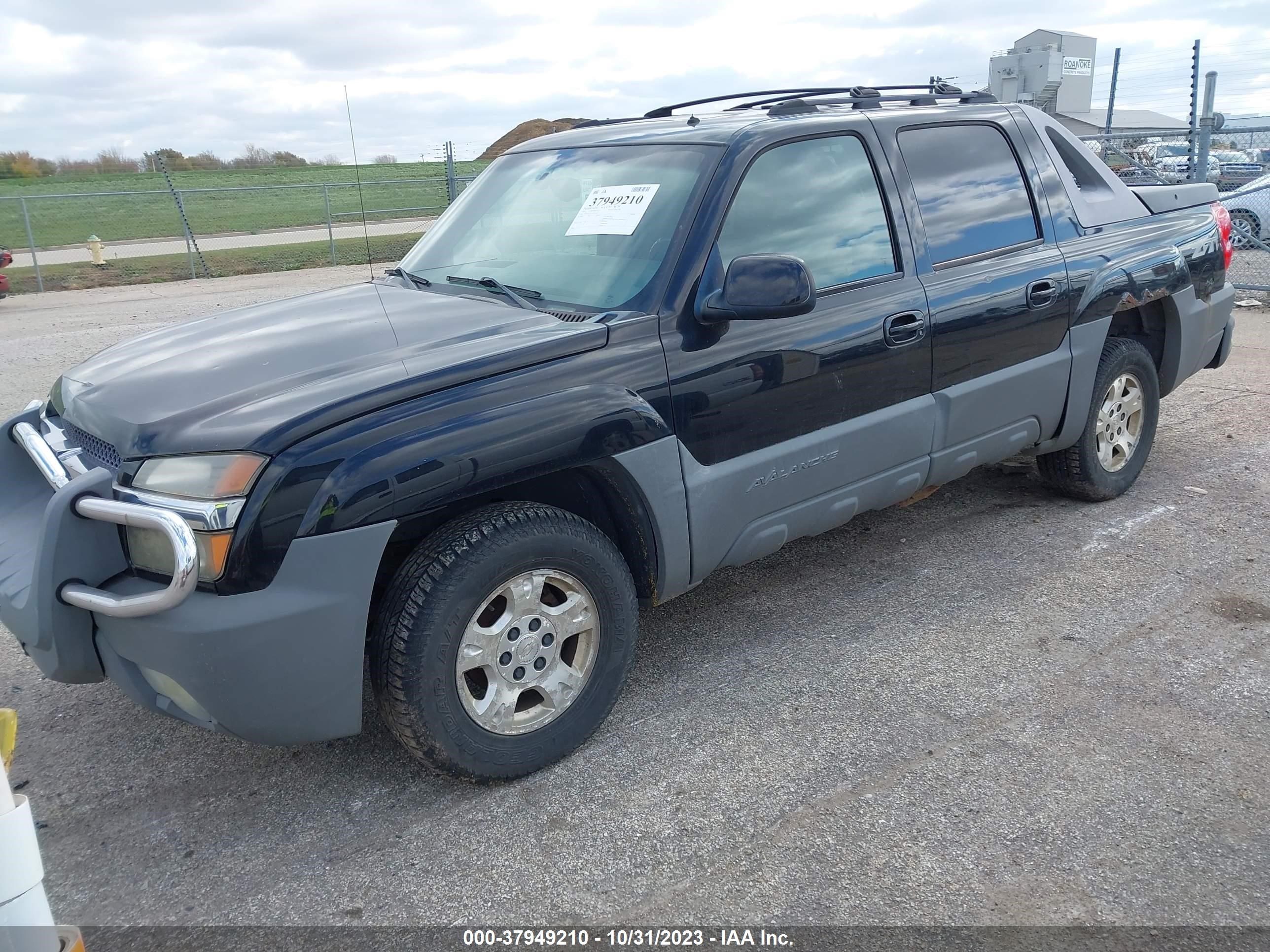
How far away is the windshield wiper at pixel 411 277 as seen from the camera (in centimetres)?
391

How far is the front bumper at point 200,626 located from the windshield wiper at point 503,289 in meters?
1.09

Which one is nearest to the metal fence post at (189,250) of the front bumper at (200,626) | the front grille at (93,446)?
the front grille at (93,446)

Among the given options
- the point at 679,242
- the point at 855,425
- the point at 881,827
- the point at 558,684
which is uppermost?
the point at 679,242

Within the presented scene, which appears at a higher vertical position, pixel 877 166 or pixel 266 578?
pixel 877 166

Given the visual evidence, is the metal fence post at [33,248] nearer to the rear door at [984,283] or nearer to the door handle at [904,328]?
the rear door at [984,283]

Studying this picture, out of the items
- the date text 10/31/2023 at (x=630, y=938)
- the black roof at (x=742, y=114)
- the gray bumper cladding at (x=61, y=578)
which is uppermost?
the black roof at (x=742, y=114)

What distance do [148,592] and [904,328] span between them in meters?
2.66

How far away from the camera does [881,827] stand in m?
2.79

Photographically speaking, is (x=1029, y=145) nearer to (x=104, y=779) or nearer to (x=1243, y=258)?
(x=104, y=779)

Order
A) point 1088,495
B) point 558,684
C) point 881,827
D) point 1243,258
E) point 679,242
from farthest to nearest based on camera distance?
point 1243,258, point 1088,495, point 679,242, point 558,684, point 881,827

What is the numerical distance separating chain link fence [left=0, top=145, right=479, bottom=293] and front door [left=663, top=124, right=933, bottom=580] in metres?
12.8

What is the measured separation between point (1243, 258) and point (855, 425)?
41.6ft

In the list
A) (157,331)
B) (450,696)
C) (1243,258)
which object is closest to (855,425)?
(450,696)

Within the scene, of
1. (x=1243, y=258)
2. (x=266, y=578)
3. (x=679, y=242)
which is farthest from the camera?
(x=1243, y=258)
